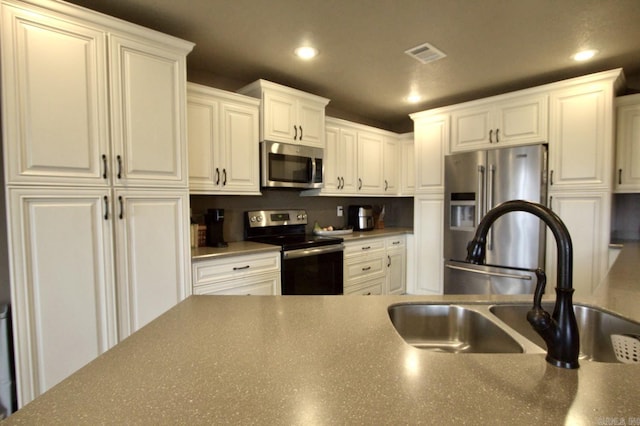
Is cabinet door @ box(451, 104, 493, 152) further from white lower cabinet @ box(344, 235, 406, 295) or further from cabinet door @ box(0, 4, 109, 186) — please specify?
cabinet door @ box(0, 4, 109, 186)

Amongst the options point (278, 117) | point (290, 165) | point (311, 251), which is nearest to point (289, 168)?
point (290, 165)

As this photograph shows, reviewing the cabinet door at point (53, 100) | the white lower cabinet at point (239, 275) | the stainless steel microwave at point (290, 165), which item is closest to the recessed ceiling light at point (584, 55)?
the stainless steel microwave at point (290, 165)

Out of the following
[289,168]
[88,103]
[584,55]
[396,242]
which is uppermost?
[584,55]

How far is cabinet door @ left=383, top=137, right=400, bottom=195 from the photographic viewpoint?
402cm

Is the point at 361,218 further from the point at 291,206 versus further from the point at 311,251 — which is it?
the point at 311,251

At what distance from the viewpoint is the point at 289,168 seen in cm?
290

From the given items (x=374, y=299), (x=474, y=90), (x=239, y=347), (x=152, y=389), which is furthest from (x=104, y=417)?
(x=474, y=90)

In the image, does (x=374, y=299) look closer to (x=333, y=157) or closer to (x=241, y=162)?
(x=241, y=162)

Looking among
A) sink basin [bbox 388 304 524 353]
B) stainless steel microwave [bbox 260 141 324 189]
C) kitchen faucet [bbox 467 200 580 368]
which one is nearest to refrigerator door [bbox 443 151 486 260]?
stainless steel microwave [bbox 260 141 324 189]

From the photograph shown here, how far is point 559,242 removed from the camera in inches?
27.9

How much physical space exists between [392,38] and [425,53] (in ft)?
1.22

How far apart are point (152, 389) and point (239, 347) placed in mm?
215

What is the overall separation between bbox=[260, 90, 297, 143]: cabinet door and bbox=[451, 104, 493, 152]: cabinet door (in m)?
1.78

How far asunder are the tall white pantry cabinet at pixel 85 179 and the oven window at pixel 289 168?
89cm
